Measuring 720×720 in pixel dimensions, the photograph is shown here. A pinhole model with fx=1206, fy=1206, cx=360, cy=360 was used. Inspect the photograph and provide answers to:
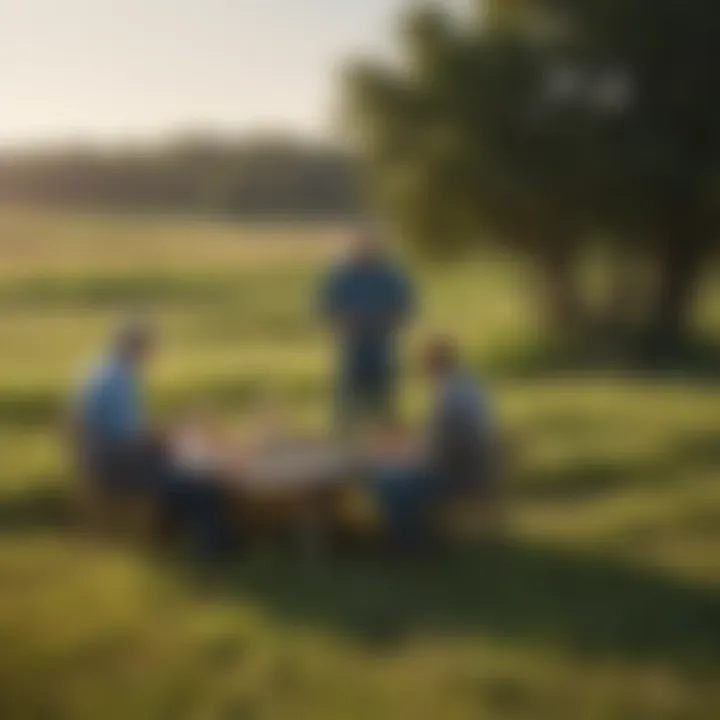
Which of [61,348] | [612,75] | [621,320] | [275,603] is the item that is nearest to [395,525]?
[275,603]

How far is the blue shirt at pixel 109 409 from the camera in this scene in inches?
76.9

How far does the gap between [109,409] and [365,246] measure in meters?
0.49

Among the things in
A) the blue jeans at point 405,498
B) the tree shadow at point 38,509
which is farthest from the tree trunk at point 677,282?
the tree shadow at point 38,509

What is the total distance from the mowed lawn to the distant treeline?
0.04 m

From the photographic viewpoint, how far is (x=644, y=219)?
1941 mm

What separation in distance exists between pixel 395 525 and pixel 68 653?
57 cm

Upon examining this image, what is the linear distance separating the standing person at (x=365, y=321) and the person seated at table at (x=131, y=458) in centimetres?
26

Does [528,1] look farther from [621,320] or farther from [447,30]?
[621,320]

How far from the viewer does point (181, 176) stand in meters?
2.02

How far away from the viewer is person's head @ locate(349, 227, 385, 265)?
198 cm

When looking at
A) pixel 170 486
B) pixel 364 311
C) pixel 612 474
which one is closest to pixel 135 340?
pixel 170 486

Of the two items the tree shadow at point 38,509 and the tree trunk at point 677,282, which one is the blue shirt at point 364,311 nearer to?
the tree trunk at point 677,282

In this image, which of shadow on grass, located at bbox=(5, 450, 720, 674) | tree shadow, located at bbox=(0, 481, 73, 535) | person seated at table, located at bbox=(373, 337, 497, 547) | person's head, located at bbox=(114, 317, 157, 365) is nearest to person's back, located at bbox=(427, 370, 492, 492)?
person seated at table, located at bbox=(373, 337, 497, 547)

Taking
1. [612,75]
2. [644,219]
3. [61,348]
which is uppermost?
[612,75]
